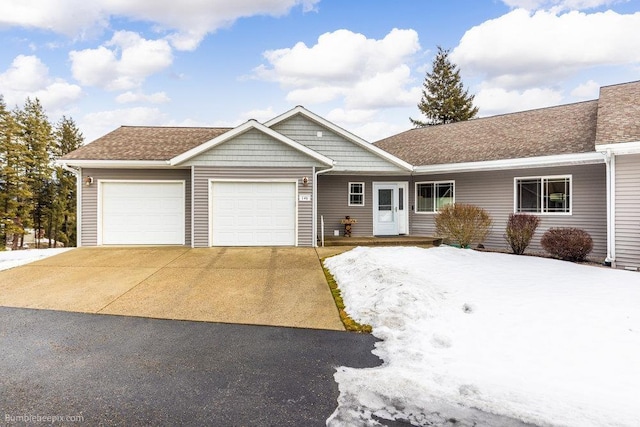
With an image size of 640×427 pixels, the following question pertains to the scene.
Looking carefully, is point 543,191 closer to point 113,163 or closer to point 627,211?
point 627,211

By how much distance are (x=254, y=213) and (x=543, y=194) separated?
9568mm

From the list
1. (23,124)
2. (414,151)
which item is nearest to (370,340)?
(414,151)

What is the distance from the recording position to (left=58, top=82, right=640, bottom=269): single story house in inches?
422

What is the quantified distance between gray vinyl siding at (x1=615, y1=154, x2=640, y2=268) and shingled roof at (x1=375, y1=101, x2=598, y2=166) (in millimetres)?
1218

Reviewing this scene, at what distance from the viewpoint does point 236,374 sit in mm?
3588

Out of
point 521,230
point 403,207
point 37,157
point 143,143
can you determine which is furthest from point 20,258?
point 37,157

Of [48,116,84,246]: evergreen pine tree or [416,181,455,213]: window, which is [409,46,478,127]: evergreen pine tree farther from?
[48,116,84,246]: evergreen pine tree

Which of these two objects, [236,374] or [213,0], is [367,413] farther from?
[213,0]

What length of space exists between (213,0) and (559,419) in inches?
559

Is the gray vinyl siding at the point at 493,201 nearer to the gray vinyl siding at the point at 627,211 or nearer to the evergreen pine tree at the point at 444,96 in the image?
the gray vinyl siding at the point at 627,211

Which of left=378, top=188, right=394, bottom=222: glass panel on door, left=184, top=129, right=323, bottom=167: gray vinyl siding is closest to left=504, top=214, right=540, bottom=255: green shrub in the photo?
left=378, top=188, right=394, bottom=222: glass panel on door

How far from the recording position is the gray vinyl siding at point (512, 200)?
34.4 ft

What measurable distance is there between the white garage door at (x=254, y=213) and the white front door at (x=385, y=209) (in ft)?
13.8

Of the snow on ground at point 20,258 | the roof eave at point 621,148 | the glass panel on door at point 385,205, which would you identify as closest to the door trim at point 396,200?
the glass panel on door at point 385,205
